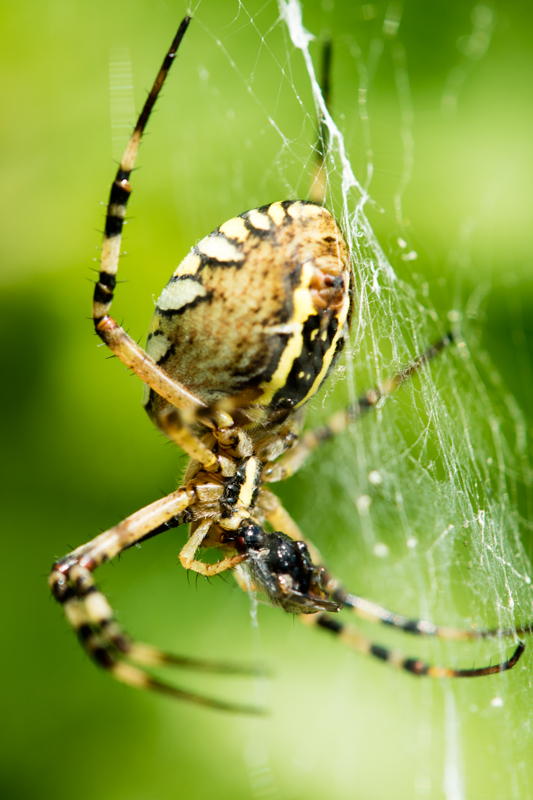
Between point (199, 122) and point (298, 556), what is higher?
point (199, 122)

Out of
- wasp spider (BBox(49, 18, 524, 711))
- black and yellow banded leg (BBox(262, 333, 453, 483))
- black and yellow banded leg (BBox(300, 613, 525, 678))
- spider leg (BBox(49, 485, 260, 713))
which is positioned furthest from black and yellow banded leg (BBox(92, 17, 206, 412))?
black and yellow banded leg (BBox(300, 613, 525, 678))

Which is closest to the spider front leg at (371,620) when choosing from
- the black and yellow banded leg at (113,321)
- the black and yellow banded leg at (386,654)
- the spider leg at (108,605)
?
the black and yellow banded leg at (386,654)

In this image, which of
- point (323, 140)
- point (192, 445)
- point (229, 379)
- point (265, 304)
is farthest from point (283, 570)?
point (323, 140)

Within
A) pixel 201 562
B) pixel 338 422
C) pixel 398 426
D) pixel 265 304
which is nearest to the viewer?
pixel 265 304

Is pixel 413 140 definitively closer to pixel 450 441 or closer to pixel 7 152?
pixel 450 441

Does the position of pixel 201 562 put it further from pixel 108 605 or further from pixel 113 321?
pixel 113 321

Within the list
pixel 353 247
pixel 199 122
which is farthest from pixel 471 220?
pixel 199 122
